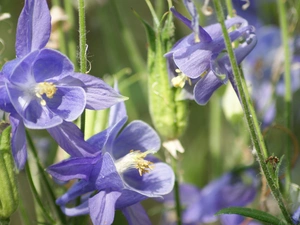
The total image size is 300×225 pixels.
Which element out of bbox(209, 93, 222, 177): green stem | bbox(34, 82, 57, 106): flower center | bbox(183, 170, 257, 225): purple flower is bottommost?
bbox(183, 170, 257, 225): purple flower

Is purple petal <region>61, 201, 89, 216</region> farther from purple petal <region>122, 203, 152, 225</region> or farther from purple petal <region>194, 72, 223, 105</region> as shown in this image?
purple petal <region>194, 72, 223, 105</region>

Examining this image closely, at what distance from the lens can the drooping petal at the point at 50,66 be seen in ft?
1.55

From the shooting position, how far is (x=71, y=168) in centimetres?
50

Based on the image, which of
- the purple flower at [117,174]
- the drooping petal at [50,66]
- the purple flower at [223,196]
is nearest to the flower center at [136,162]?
the purple flower at [117,174]

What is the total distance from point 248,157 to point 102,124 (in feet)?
0.86

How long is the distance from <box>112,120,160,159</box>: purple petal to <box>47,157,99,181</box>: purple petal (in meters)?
0.06

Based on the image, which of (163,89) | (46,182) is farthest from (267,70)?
(46,182)

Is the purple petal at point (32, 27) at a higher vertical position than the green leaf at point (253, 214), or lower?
higher

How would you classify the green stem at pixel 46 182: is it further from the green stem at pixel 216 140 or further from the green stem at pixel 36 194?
the green stem at pixel 216 140

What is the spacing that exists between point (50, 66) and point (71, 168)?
0.09 metres

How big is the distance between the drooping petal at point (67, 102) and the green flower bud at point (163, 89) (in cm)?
11

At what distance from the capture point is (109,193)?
50cm

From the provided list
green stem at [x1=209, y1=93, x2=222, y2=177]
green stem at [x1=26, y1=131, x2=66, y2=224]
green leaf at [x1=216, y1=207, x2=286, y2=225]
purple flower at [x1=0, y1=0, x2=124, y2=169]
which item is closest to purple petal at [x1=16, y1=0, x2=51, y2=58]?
purple flower at [x1=0, y1=0, x2=124, y2=169]

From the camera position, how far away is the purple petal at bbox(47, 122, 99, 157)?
0.50 meters
